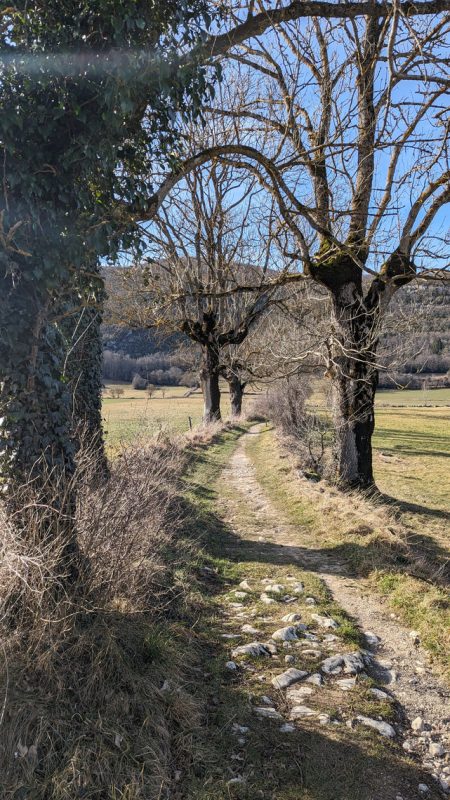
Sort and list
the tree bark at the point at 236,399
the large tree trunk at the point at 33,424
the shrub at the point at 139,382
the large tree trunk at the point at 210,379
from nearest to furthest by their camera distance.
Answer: the large tree trunk at the point at 33,424
the large tree trunk at the point at 210,379
the tree bark at the point at 236,399
the shrub at the point at 139,382

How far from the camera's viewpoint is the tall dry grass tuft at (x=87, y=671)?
2658 mm

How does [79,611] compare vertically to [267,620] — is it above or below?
above

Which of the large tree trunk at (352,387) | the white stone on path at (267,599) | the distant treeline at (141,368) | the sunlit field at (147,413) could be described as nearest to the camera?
the white stone on path at (267,599)

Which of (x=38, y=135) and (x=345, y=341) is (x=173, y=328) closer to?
(x=345, y=341)

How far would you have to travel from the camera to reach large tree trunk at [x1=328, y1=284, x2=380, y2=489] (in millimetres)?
9055

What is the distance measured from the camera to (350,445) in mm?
9578

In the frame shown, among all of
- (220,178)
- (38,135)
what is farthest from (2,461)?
(220,178)

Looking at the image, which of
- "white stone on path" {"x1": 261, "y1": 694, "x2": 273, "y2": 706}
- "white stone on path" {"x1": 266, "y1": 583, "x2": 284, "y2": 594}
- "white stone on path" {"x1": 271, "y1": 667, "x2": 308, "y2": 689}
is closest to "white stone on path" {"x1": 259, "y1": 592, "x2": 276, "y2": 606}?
"white stone on path" {"x1": 266, "y1": 583, "x2": 284, "y2": 594}

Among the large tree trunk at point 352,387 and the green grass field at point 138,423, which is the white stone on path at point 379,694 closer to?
the green grass field at point 138,423

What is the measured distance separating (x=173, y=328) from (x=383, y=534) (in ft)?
36.8

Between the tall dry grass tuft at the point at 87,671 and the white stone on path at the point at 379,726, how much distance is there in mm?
1215

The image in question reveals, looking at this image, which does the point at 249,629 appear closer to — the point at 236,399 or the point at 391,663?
the point at 391,663

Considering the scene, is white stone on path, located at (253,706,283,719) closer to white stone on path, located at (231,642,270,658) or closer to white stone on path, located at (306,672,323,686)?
white stone on path, located at (306,672,323,686)

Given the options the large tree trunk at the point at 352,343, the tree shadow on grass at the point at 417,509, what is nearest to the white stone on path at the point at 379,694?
the large tree trunk at the point at 352,343
